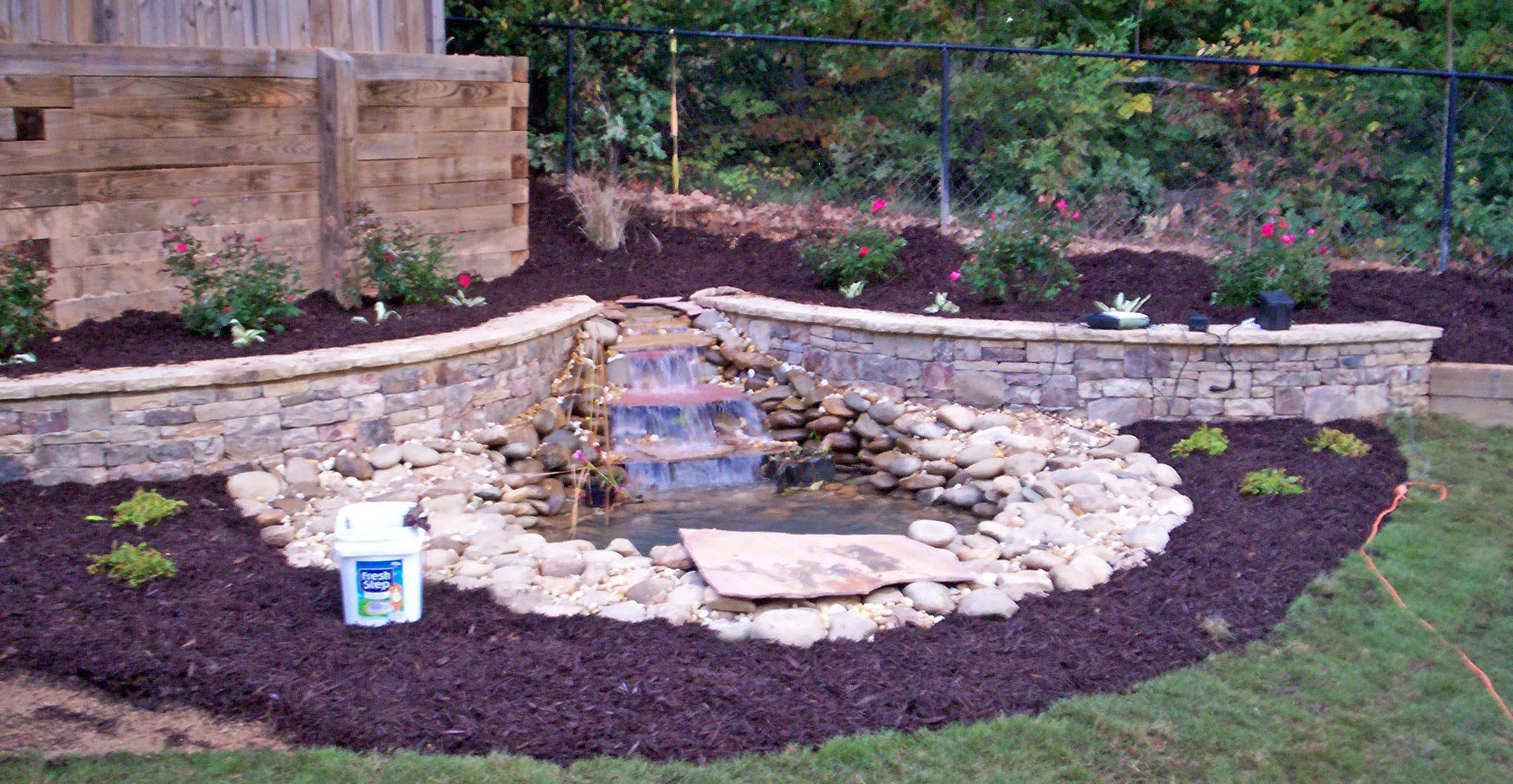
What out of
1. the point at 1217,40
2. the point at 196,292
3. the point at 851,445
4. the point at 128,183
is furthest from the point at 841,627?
the point at 1217,40

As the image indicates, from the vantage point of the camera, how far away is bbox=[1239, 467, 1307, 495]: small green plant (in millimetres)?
5594

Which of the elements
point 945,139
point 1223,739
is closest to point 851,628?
point 1223,739

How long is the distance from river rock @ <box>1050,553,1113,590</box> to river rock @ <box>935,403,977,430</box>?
196 cm

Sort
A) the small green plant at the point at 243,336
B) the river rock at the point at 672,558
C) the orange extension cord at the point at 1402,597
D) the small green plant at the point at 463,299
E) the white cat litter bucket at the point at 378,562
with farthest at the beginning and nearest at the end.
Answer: the small green plant at the point at 463,299 < the small green plant at the point at 243,336 < the river rock at the point at 672,558 < the white cat litter bucket at the point at 378,562 < the orange extension cord at the point at 1402,597

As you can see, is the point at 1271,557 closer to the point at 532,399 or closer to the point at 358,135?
the point at 532,399

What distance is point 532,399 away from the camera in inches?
280

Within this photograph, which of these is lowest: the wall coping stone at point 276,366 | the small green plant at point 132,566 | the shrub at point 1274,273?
the small green plant at point 132,566

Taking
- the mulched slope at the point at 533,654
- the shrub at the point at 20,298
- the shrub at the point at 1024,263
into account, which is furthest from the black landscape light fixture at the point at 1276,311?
the shrub at the point at 20,298

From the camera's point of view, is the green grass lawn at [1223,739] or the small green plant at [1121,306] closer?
the green grass lawn at [1223,739]

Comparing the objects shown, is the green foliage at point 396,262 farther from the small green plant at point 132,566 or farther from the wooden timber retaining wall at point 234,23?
the small green plant at point 132,566

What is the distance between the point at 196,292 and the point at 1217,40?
9592 millimetres

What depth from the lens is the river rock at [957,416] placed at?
22.6ft

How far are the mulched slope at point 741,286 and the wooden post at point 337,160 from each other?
7.9 inches

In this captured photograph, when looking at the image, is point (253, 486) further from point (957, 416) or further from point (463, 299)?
point (957, 416)
